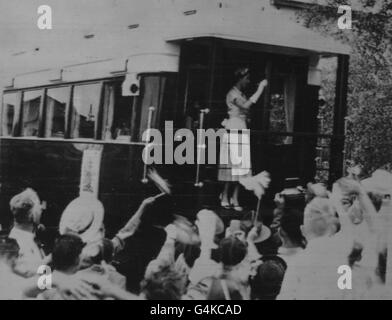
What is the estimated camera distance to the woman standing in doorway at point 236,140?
336 cm

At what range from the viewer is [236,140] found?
3.37 meters

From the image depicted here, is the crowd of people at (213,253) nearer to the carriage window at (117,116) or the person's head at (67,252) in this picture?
the person's head at (67,252)

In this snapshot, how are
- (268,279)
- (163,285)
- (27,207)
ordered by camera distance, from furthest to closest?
1. (268,279)
2. (163,285)
3. (27,207)

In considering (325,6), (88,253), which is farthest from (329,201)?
(88,253)

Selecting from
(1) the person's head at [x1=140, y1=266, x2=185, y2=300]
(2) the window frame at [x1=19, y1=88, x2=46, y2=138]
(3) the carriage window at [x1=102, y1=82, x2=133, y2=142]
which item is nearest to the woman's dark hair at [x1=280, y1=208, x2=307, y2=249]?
(1) the person's head at [x1=140, y1=266, x2=185, y2=300]

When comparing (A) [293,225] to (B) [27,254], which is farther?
(A) [293,225]

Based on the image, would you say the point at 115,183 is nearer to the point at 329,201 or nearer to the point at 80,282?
the point at 80,282

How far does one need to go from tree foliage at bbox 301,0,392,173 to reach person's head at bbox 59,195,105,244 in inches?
61.3

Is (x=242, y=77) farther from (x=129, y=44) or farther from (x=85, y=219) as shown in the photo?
(x=85, y=219)

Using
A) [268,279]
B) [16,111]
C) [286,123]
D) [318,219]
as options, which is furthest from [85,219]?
[318,219]

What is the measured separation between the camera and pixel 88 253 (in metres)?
3.32

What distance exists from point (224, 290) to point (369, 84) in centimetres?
161

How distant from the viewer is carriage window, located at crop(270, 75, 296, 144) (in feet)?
11.2

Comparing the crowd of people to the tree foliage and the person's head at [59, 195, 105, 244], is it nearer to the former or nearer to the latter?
the person's head at [59, 195, 105, 244]
